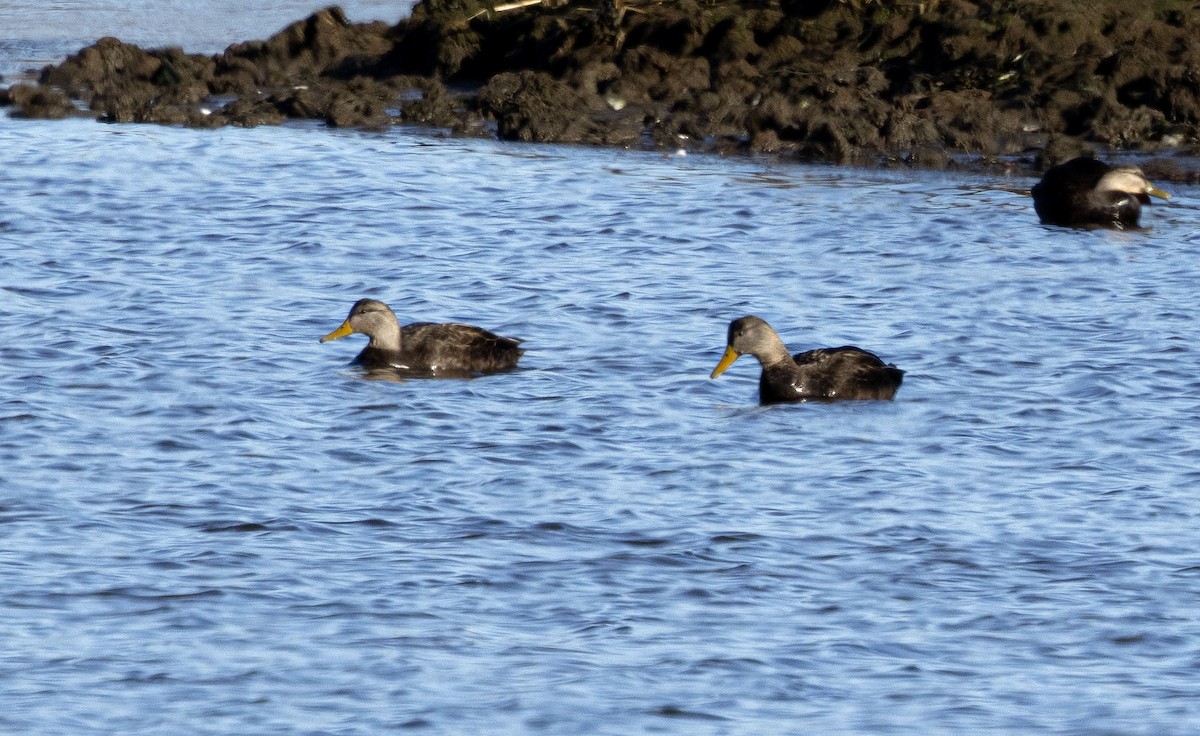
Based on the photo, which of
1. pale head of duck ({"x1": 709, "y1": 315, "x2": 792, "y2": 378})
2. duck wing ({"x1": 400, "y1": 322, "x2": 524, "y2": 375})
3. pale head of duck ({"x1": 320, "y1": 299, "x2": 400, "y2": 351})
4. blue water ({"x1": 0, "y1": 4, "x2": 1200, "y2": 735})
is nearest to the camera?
blue water ({"x1": 0, "y1": 4, "x2": 1200, "y2": 735})

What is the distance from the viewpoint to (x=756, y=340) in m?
13.7

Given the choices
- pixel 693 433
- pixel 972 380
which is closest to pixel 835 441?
pixel 693 433

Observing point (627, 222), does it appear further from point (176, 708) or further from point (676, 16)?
point (176, 708)

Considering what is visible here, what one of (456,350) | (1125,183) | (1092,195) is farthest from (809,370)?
(1125,183)

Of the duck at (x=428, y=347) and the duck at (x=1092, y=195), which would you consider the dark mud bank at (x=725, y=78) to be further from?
the duck at (x=428, y=347)

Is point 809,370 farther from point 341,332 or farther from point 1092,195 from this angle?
point 1092,195

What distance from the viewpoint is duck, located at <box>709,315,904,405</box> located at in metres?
13.4

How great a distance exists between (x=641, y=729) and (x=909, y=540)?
9.37 feet

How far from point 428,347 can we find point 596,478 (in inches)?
121

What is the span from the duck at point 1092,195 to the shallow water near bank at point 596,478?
0.24 metres

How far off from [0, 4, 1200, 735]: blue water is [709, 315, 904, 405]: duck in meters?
0.20

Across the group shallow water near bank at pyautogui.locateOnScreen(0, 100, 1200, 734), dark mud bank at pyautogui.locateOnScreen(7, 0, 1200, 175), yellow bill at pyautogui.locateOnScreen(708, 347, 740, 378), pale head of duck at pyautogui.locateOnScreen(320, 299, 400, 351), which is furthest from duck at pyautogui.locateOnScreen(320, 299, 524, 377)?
dark mud bank at pyautogui.locateOnScreen(7, 0, 1200, 175)

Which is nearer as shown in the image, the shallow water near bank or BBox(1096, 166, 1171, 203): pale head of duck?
the shallow water near bank

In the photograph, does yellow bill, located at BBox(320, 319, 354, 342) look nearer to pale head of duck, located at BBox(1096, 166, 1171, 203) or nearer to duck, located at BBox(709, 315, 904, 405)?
duck, located at BBox(709, 315, 904, 405)
